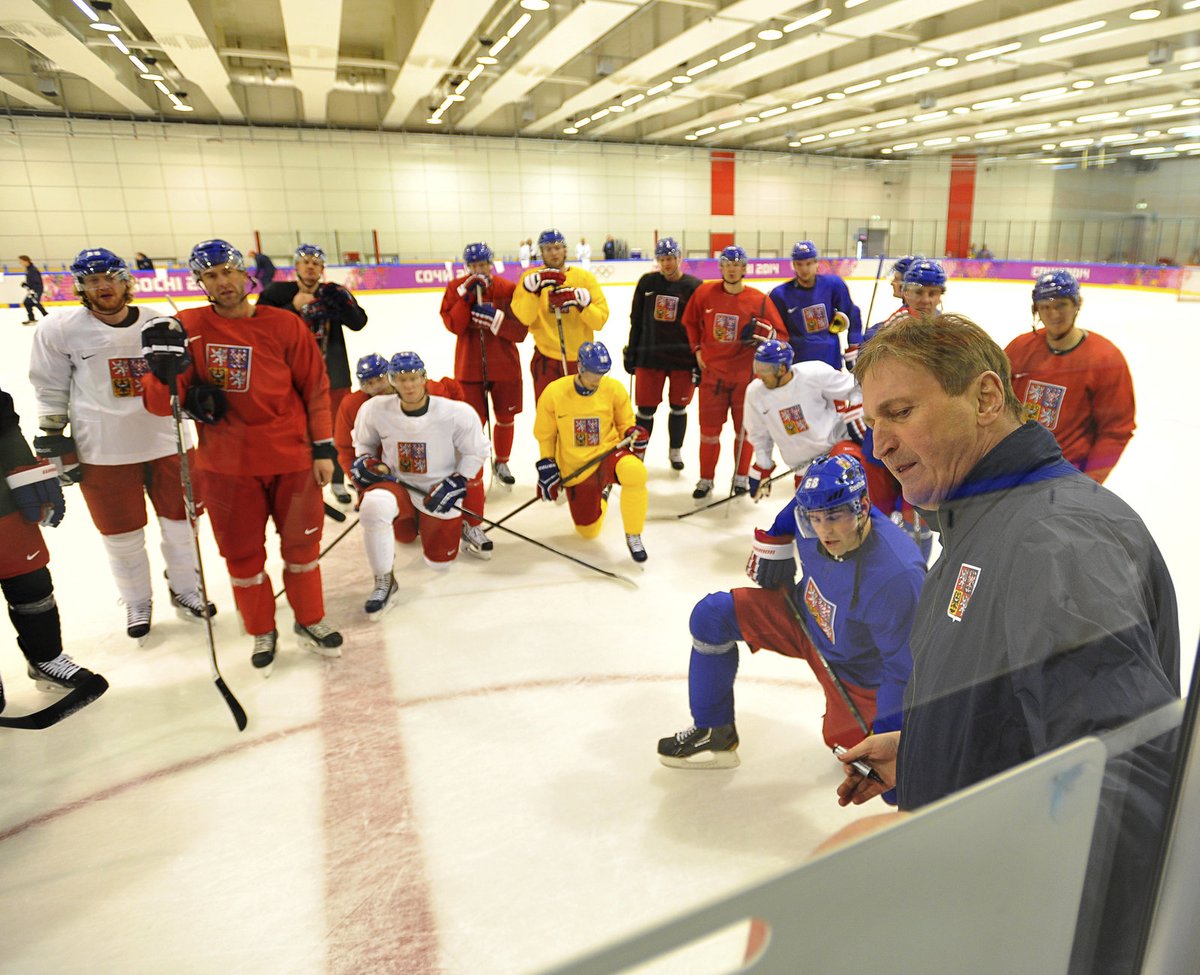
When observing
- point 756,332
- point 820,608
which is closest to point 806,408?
point 756,332

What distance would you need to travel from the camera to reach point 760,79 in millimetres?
5824

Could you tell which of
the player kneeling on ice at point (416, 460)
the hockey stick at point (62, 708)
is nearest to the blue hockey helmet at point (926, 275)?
the player kneeling on ice at point (416, 460)

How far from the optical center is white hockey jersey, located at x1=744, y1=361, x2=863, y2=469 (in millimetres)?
3439

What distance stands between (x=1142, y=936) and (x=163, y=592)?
370cm

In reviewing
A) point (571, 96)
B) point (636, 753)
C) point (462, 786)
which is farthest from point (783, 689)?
point (571, 96)

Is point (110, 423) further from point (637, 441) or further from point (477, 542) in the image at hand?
point (637, 441)

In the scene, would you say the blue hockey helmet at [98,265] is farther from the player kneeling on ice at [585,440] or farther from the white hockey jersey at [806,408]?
the white hockey jersey at [806,408]

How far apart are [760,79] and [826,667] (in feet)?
17.8

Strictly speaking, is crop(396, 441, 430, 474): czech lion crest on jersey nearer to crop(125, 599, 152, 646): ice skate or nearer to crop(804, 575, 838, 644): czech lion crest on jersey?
crop(125, 599, 152, 646): ice skate

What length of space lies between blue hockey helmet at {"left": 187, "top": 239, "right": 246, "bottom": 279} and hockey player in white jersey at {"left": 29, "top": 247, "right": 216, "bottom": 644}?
27 cm

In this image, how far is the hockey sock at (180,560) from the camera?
3.07 meters

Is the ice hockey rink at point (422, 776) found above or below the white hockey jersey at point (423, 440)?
below

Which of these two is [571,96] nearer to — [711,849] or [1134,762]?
[711,849]

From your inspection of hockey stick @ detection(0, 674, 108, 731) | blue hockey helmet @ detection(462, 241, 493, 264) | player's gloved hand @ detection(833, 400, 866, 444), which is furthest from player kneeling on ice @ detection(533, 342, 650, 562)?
hockey stick @ detection(0, 674, 108, 731)
